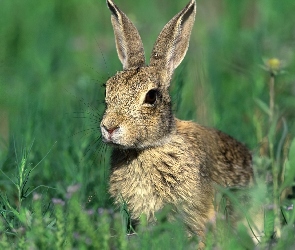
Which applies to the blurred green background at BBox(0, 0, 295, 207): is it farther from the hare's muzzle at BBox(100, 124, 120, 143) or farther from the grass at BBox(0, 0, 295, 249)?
the hare's muzzle at BBox(100, 124, 120, 143)

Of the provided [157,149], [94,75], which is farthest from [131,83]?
[94,75]

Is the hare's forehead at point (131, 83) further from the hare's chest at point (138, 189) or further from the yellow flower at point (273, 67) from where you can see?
the yellow flower at point (273, 67)

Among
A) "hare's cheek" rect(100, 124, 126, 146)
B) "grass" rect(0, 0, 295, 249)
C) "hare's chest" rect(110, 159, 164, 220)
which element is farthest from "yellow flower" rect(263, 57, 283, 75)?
"hare's cheek" rect(100, 124, 126, 146)

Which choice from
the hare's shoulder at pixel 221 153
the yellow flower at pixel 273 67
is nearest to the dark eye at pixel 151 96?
the hare's shoulder at pixel 221 153

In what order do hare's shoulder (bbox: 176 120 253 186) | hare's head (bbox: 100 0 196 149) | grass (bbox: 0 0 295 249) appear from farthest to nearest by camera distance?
hare's shoulder (bbox: 176 120 253 186), hare's head (bbox: 100 0 196 149), grass (bbox: 0 0 295 249)

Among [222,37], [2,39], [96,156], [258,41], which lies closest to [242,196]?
[96,156]

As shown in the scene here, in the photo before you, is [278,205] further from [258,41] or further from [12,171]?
[258,41]
